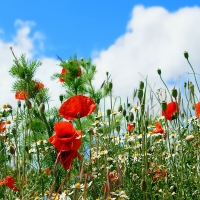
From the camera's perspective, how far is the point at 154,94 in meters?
2.56

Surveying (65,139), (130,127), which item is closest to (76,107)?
(65,139)

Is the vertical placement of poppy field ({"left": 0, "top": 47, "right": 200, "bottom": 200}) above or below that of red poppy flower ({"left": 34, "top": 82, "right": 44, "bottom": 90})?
below

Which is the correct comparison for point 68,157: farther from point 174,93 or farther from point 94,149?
point 94,149

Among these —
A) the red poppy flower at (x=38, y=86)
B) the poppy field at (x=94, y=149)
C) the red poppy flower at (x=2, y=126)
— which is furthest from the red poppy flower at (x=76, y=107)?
the red poppy flower at (x=38, y=86)

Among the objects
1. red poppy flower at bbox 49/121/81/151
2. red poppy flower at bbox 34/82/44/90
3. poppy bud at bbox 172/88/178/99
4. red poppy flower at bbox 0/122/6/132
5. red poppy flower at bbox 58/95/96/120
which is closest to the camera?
red poppy flower at bbox 49/121/81/151

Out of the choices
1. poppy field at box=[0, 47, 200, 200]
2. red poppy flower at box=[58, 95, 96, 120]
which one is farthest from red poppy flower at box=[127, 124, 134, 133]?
red poppy flower at box=[58, 95, 96, 120]

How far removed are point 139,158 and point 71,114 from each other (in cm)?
91

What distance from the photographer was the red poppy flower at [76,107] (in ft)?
6.49

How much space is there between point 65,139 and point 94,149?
4.82ft

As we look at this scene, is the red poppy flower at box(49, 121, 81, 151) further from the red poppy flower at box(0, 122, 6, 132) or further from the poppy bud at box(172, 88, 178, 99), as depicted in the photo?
the red poppy flower at box(0, 122, 6, 132)

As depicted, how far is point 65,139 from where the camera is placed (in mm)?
1840

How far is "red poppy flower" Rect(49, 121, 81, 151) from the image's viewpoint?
1.85 meters

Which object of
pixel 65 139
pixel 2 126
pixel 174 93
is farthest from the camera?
pixel 2 126

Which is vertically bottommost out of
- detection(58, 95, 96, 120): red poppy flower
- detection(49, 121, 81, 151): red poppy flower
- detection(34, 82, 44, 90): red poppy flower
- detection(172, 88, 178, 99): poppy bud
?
detection(49, 121, 81, 151): red poppy flower
